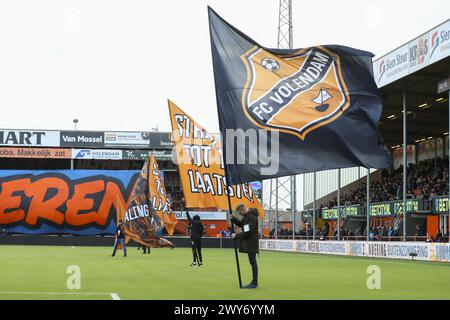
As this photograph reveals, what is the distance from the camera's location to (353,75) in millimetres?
17203

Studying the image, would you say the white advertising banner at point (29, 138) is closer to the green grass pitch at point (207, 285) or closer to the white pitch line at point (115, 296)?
the green grass pitch at point (207, 285)

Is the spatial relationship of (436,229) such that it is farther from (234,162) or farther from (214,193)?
(234,162)

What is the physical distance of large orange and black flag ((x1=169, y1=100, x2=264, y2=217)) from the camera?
36.5 metres

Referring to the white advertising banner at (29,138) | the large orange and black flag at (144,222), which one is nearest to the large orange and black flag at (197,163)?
the large orange and black flag at (144,222)

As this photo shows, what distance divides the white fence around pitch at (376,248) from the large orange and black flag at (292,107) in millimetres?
19515

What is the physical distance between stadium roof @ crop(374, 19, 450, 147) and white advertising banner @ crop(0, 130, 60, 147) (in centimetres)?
4235

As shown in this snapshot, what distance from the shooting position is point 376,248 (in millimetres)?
43250

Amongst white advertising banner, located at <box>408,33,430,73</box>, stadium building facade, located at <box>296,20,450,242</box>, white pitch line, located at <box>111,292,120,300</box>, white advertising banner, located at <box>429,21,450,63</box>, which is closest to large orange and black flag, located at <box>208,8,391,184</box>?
white pitch line, located at <box>111,292,120,300</box>

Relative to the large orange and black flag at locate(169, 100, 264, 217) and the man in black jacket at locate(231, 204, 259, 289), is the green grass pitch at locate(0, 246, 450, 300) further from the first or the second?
the large orange and black flag at locate(169, 100, 264, 217)

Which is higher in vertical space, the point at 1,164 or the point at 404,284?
the point at 1,164

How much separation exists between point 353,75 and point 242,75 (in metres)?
2.38

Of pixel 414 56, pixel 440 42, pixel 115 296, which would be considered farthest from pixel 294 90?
pixel 414 56
